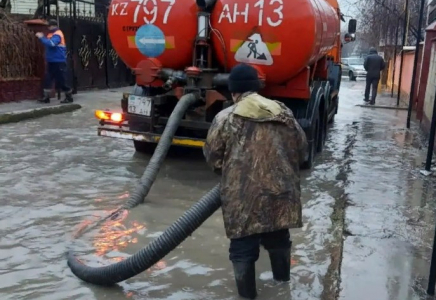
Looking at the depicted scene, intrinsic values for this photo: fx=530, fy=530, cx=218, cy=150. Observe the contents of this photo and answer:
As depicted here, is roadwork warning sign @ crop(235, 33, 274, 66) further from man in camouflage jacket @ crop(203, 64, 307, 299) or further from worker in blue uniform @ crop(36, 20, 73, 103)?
worker in blue uniform @ crop(36, 20, 73, 103)

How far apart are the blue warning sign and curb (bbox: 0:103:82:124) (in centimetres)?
476

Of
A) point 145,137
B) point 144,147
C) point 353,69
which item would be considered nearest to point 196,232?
point 145,137

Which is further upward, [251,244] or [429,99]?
[429,99]

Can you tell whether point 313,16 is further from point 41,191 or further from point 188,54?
point 41,191

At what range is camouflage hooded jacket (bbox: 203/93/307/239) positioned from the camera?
333cm

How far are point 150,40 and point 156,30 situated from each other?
16 cm

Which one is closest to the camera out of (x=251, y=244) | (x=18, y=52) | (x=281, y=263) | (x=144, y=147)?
(x=251, y=244)

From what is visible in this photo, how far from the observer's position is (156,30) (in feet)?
20.9

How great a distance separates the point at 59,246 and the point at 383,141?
6945mm

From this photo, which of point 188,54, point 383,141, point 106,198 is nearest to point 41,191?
point 106,198

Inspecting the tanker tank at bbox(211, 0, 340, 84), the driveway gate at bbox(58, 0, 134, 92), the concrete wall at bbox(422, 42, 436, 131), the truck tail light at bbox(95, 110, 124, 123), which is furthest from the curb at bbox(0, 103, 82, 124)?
the concrete wall at bbox(422, 42, 436, 131)

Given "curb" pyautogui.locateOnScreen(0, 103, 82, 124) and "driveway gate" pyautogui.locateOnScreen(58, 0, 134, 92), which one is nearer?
"curb" pyautogui.locateOnScreen(0, 103, 82, 124)

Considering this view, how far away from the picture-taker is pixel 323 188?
253 inches

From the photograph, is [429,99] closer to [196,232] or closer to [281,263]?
[196,232]
